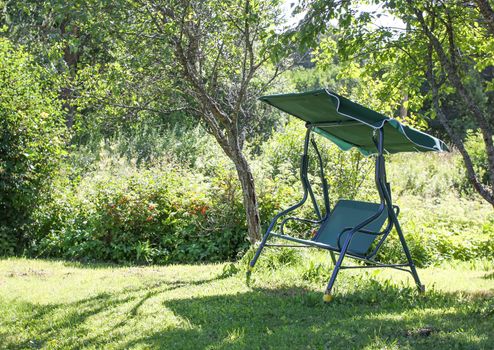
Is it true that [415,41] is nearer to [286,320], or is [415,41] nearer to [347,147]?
[347,147]

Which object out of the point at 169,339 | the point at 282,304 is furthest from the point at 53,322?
the point at 282,304

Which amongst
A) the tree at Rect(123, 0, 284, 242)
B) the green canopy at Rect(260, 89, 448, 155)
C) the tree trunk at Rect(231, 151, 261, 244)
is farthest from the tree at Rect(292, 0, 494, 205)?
the tree trunk at Rect(231, 151, 261, 244)

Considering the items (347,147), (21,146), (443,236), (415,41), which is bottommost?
(443,236)

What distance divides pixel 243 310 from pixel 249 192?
2.14 metres

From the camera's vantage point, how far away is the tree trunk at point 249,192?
6949 mm

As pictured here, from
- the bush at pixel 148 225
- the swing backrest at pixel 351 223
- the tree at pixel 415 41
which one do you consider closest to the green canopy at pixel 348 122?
the tree at pixel 415 41

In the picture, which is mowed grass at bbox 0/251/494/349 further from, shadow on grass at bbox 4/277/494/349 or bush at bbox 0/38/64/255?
bush at bbox 0/38/64/255

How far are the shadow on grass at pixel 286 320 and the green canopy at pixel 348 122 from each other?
4.70 feet

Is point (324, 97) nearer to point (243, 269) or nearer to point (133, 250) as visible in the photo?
point (243, 269)

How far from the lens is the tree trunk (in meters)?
6.95

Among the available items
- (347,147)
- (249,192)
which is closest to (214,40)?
(249,192)

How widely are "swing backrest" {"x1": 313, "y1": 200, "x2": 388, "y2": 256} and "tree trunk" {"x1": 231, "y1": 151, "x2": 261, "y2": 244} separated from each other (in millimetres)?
1070

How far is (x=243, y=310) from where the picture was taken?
511 centimetres

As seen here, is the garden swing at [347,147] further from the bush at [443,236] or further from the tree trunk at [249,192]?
the bush at [443,236]
